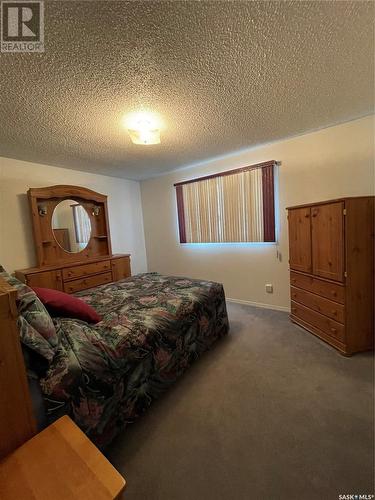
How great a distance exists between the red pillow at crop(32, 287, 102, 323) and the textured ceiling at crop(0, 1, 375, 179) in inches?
58.6

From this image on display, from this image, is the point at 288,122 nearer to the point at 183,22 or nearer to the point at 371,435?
the point at 183,22

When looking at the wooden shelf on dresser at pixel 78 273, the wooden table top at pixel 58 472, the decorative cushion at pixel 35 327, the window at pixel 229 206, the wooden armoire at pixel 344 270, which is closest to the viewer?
the wooden table top at pixel 58 472

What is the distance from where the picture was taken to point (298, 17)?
3.70 ft

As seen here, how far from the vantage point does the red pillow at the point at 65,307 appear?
1.54 metres

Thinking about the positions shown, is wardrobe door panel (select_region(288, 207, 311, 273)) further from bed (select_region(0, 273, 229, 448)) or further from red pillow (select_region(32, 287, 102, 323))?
red pillow (select_region(32, 287, 102, 323))

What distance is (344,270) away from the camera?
1991 mm

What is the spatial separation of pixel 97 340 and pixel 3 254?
92.0 inches

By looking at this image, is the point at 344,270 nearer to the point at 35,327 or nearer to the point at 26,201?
the point at 35,327

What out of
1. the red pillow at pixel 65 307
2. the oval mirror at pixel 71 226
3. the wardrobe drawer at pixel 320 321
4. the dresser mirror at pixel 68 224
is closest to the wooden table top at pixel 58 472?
the red pillow at pixel 65 307

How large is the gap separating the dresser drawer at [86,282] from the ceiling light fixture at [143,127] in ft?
6.80

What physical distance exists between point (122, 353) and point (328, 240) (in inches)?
83.1

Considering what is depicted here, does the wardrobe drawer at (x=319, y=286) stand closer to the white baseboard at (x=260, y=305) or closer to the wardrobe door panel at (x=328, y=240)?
the wardrobe door panel at (x=328, y=240)

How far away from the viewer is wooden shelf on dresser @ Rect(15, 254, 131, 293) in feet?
8.82

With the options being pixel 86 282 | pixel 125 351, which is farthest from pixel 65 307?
pixel 86 282
